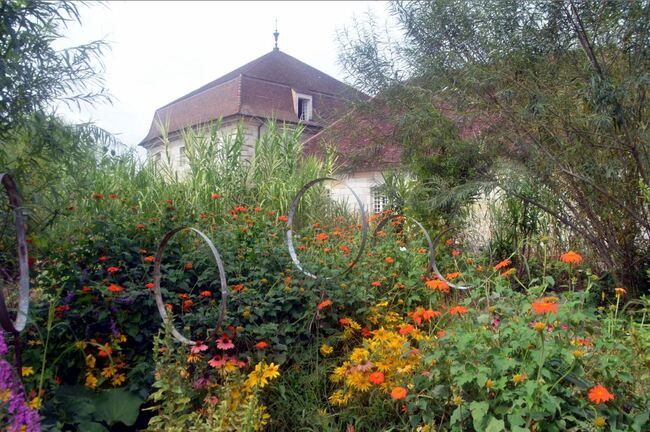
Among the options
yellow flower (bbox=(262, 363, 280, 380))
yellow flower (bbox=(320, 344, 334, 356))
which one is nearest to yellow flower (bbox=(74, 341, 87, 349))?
yellow flower (bbox=(262, 363, 280, 380))

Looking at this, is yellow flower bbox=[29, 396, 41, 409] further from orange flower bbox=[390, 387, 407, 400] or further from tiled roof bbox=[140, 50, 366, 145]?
tiled roof bbox=[140, 50, 366, 145]

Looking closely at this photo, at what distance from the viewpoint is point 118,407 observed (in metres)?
2.27

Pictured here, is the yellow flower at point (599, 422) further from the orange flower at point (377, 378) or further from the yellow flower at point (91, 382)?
the yellow flower at point (91, 382)

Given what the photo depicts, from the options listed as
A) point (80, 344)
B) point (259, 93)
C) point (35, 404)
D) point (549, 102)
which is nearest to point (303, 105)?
point (259, 93)

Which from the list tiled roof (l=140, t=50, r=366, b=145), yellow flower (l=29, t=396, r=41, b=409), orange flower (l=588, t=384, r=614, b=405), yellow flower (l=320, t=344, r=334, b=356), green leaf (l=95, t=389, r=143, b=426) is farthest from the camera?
tiled roof (l=140, t=50, r=366, b=145)

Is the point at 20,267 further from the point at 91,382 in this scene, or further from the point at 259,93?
the point at 259,93

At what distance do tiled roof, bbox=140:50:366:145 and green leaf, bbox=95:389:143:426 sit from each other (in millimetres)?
13688

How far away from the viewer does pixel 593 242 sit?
391 centimetres

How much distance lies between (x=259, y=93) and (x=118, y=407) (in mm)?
16166

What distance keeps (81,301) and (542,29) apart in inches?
132

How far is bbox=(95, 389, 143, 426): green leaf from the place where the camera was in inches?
88.0

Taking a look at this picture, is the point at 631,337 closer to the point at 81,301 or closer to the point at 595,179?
the point at 595,179

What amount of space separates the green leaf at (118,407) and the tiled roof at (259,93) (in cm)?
1369

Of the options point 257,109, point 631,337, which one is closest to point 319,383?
point 631,337
